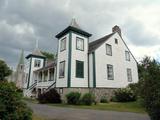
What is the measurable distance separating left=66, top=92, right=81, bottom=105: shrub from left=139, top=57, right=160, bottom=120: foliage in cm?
1194

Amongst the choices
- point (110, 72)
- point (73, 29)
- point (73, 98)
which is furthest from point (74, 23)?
point (73, 98)

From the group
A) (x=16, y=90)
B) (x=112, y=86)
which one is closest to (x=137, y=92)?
(x=16, y=90)

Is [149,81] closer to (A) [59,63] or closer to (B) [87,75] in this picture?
(B) [87,75]

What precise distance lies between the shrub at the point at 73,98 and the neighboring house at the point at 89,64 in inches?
58.0

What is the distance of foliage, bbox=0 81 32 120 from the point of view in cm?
653

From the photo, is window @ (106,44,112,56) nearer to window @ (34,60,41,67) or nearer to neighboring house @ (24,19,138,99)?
neighboring house @ (24,19,138,99)

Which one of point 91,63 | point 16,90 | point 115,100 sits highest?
point 91,63

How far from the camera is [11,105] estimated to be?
6.77m

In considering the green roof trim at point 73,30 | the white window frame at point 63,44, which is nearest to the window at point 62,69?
the white window frame at point 63,44

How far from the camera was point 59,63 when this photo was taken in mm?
24094

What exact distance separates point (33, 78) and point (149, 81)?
3290 centimetres

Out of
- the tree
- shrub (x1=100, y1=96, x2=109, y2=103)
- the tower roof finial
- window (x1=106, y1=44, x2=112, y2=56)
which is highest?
the tower roof finial

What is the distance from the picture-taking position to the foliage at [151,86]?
7.71 meters

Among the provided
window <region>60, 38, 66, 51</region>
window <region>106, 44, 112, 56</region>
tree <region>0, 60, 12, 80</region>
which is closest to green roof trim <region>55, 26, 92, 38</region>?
window <region>60, 38, 66, 51</region>
